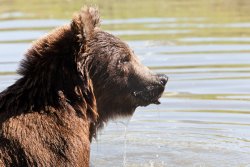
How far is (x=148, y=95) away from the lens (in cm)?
880

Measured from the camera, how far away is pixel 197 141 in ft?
38.5

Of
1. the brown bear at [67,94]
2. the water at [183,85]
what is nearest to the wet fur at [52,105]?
the brown bear at [67,94]

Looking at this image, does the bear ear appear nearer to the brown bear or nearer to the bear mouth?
the brown bear

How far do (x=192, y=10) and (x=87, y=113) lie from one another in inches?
706

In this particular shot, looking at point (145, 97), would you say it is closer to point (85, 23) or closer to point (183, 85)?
point (85, 23)

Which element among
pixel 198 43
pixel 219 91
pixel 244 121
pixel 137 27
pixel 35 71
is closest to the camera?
pixel 35 71

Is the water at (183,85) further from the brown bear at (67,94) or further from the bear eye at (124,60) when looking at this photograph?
the bear eye at (124,60)

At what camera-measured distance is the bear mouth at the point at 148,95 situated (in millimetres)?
8688

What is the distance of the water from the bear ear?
147 cm

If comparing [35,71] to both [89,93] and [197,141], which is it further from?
[197,141]

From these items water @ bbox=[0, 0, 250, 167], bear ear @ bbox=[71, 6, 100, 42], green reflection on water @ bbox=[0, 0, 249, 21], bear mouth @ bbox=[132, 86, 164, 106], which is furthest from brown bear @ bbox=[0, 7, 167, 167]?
green reflection on water @ bbox=[0, 0, 249, 21]

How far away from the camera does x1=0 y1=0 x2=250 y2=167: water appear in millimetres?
11133

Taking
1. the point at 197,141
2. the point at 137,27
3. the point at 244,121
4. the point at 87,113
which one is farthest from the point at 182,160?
the point at 137,27

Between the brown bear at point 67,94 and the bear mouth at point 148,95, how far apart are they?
11 centimetres
